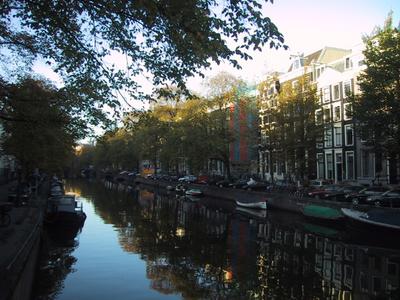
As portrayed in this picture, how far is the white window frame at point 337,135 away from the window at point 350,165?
2169 millimetres

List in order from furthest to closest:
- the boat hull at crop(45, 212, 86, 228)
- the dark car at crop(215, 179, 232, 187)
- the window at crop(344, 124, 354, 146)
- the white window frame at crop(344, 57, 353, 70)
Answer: the dark car at crop(215, 179, 232, 187) < the white window frame at crop(344, 57, 353, 70) < the window at crop(344, 124, 354, 146) < the boat hull at crop(45, 212, 86, 228)

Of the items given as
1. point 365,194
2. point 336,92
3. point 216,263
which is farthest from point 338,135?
point 216,263

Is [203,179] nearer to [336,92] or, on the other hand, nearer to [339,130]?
[339,130]

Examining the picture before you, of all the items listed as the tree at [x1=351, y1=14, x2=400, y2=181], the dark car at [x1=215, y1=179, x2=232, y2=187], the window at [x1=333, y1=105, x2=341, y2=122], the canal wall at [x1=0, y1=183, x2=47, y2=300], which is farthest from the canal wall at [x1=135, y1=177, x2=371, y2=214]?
the canal wall at [x1=0, y1=183, x2=47, y2=300]

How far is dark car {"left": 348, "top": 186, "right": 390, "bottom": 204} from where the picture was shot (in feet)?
119

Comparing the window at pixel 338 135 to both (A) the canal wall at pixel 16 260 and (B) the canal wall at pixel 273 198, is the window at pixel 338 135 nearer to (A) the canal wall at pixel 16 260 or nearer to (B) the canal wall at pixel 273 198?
(B) the canal wall at pixel 273 198

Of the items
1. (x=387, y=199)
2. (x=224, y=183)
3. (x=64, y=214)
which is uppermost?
(x=224, y=183)

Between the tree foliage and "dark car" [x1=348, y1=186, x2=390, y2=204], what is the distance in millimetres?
3072

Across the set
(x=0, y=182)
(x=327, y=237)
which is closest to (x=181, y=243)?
(x=327, y=237)

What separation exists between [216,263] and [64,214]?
14.1 m

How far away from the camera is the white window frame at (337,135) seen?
5712cm

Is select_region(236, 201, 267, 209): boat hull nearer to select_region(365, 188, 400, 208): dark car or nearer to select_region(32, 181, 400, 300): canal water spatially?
select_region(32, 181, 400, 300): canal water

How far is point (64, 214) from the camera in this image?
3127 cm

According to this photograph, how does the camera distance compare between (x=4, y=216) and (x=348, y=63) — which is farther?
(x=348, y=63)
